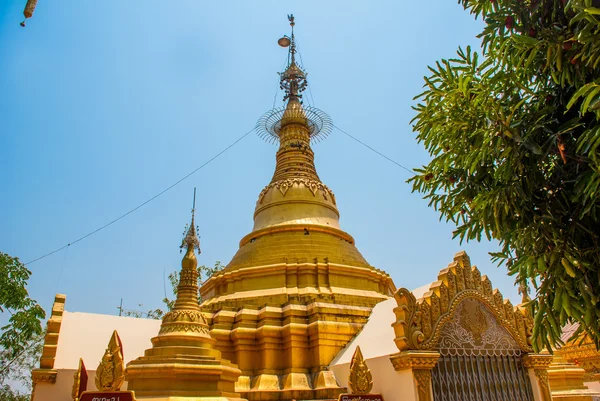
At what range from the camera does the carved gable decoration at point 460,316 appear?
1038 centimetres

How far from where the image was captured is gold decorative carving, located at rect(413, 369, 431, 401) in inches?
386

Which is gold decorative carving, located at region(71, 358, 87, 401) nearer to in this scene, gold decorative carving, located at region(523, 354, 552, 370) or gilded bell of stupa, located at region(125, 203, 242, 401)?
gilded bell of stupa, located at region(125, 203, 242, 401)

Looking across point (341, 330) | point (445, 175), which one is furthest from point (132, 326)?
point (445, 175)

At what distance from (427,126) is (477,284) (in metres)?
6.05

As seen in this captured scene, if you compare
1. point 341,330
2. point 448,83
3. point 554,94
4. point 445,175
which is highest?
point 448,83

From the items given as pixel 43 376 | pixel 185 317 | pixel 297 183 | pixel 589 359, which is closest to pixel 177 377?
pixel 185 317

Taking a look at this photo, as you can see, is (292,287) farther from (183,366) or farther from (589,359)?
(589,359)

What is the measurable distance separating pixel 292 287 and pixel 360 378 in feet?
21.0

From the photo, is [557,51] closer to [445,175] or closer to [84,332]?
[445,175]

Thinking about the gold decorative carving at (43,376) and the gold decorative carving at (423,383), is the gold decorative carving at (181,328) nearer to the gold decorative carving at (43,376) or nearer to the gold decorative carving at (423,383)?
the gold decorative carving at (43,376)

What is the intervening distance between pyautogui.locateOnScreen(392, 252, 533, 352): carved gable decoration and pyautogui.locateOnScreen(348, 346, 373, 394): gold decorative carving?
36.9 inches

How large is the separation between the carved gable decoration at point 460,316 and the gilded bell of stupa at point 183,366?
13.5 feet

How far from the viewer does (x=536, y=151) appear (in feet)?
18.2

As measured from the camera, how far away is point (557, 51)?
5434 mm
